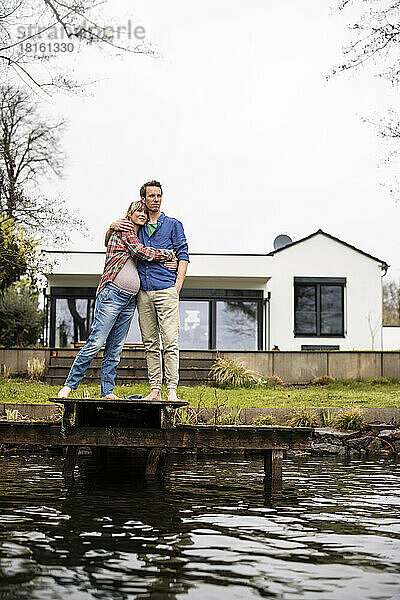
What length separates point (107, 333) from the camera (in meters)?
6.53

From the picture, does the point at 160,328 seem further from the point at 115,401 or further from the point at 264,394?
the point at 264,394

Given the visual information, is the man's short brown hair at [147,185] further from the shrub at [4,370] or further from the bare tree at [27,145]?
the bare tree at [27,145]

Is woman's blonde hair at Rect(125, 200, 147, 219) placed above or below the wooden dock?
above

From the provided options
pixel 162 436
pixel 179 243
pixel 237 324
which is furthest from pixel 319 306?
pixel 162 436

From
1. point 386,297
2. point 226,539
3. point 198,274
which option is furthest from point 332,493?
point 386,297

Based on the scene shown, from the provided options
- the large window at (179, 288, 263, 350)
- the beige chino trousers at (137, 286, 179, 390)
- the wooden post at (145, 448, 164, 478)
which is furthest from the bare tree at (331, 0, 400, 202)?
the large window at (179, 288, 263, 350)

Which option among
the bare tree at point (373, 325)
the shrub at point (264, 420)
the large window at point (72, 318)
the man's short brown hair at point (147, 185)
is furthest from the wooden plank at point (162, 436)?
the bare tree at point (373, 325)

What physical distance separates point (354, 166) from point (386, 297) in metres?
24.9

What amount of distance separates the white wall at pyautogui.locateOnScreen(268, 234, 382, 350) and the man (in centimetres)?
1702

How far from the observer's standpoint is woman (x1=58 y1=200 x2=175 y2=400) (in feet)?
21.2

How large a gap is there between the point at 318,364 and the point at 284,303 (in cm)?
811

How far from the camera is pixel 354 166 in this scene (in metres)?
26.3

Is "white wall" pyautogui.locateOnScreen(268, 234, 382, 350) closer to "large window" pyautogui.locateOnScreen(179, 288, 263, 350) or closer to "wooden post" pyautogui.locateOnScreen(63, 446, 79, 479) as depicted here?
"large window" pyautogui.locateOnScreen(179, 288, 263, 350)

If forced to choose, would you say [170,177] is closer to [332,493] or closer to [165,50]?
[165,50]
